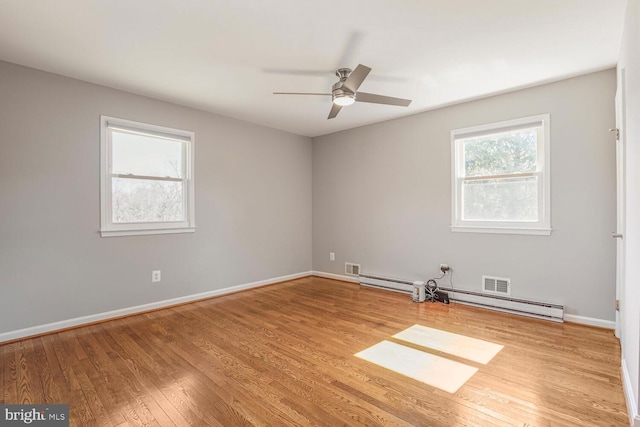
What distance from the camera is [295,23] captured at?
2330mm

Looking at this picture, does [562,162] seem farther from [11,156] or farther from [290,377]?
[11,156]

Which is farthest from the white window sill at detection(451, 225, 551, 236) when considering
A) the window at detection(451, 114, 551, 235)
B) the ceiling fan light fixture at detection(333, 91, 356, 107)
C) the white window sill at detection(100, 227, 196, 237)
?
the white window sill at detection(100, 227, 196, 237)

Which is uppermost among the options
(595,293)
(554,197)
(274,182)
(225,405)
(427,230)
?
(274,182)

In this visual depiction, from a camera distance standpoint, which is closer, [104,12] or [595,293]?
[104,12]

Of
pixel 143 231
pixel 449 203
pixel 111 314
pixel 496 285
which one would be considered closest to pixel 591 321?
pixel 496 285

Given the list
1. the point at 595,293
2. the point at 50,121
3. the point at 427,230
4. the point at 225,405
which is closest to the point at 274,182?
the point at 427,230

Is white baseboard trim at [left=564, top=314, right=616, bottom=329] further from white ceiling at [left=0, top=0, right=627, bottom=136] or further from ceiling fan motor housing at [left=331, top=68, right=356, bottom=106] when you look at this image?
ceiling fan motor housing at [left=331, top=68, right=356, bottom=106]

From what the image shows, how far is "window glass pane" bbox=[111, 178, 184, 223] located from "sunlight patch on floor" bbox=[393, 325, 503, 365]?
10.0 ft

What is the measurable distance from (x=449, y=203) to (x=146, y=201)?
3.80m

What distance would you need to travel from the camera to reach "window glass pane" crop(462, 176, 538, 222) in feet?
11.8

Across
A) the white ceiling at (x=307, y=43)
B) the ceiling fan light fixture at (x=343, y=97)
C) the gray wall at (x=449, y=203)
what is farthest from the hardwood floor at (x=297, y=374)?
the white ceiling at (x=307, y=43)

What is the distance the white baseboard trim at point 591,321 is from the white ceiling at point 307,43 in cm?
246

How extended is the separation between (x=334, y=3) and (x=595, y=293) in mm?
3606

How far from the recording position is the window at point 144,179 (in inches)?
138
